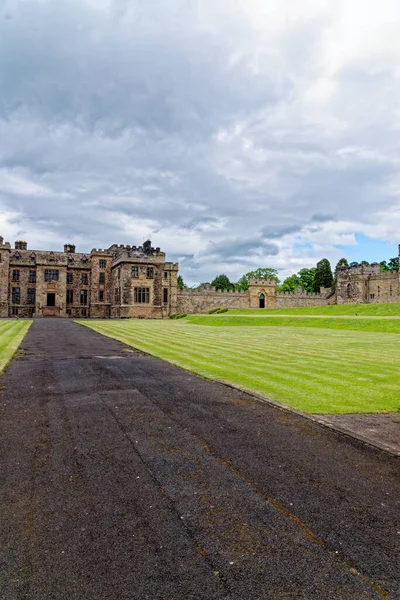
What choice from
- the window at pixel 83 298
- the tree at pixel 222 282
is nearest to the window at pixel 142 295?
the window at pixel 83 298

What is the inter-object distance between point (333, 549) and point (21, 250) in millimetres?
85376

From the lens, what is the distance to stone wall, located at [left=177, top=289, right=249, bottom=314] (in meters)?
81.5

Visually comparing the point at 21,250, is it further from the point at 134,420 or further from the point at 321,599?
the point at 321,599

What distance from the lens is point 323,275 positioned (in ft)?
338

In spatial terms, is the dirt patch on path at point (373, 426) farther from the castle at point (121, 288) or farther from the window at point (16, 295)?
the window at point (16, 295)

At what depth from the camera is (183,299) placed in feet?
267

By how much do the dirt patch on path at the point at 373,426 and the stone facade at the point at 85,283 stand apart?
2329 inches

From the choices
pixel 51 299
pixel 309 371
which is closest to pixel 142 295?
pixel 51 299

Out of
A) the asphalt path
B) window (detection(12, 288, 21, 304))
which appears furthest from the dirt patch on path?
window (detection(12, 288, 21, 304))

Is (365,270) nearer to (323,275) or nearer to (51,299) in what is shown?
(323,275)

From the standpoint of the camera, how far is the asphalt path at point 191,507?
328 centimetres

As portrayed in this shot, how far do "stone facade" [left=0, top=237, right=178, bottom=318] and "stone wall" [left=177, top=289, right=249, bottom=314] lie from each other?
2769 millimetres

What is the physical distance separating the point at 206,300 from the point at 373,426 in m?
75.4

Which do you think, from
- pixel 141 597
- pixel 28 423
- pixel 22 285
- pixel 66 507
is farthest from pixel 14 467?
pixel 22 285
